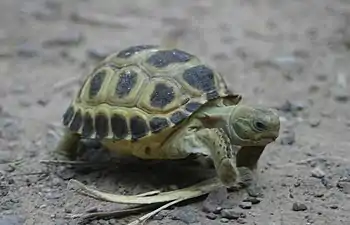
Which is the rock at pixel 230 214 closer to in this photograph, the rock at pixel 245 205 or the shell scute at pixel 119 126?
the rock at pixel 245 205

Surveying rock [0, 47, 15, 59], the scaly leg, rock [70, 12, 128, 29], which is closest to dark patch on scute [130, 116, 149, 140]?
the scaly leg

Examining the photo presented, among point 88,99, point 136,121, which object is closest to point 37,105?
point 88,99

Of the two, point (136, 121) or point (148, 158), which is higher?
point (136, 121)

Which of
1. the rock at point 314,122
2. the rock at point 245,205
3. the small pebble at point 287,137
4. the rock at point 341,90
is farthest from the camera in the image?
the rock at point 341,90

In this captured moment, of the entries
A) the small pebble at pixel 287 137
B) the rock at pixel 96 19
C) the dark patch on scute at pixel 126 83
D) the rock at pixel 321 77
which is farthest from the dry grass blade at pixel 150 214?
the rock at pixel 96 19

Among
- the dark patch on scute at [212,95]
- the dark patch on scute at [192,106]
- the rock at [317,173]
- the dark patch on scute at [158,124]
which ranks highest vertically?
the dark patch on scute at [212,95]

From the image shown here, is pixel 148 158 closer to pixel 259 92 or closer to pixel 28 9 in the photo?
pixel 259 92

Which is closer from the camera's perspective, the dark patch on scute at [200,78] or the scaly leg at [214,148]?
the scaly leg at [214,148]

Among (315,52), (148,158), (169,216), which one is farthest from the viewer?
(315,52)
